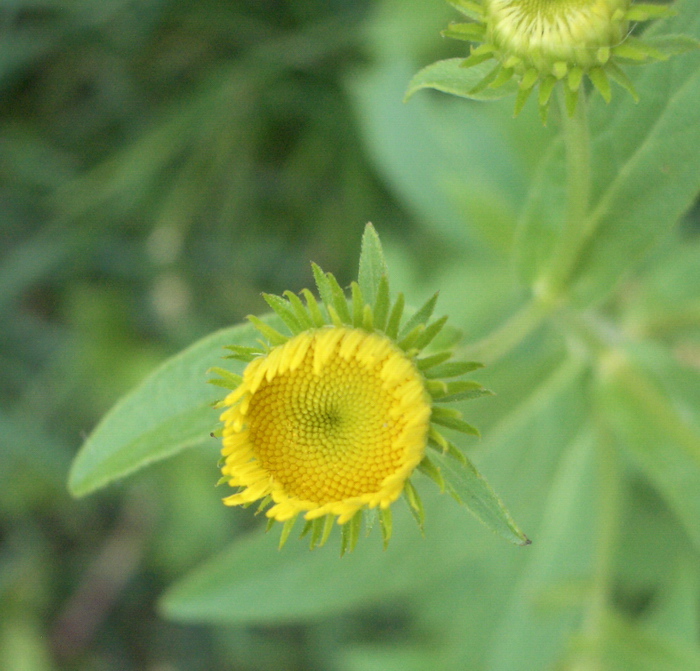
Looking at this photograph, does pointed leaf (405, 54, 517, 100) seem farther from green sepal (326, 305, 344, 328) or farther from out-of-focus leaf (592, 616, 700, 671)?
out-of-focus leaf (592, 616, 700, 671)

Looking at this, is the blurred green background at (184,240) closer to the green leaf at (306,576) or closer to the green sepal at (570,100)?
the green leaf at (306,576)

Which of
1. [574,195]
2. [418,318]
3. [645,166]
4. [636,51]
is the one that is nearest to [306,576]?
[418,318]

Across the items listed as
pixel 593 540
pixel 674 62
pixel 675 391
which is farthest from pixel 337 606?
pixel 674 62

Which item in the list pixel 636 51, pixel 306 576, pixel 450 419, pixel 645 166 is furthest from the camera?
pixel 306 576

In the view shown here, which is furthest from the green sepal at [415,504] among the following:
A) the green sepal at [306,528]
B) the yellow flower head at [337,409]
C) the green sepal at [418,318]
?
the green sepal at [418,318]

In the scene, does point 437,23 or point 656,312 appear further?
point 437,23

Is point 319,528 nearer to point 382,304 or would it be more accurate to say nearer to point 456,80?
point 382,304

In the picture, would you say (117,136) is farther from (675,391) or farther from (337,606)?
(675,391)
